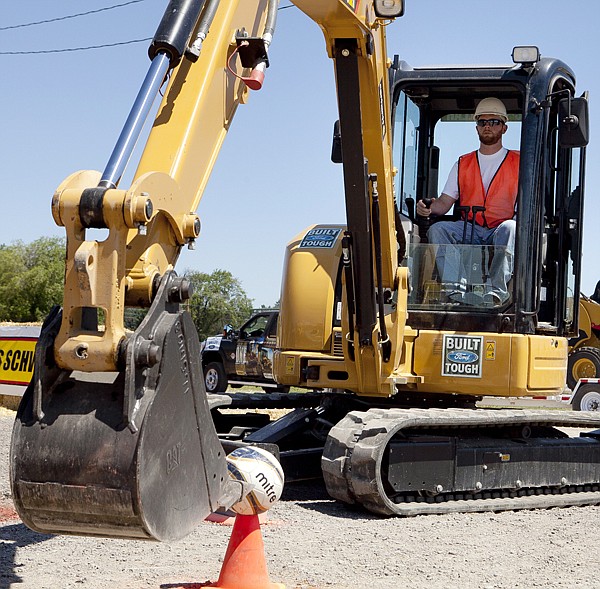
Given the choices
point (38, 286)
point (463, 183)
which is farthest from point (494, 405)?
point (38, 286)

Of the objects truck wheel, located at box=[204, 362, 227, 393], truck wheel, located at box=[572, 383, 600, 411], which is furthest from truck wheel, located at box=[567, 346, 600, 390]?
truck wheel, located at box=[204, 362, 227, 393]

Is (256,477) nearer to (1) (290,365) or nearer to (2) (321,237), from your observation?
(1) (290,365)

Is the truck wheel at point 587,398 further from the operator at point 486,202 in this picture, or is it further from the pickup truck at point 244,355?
the operator at point 486,202

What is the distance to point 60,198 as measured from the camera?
12.4 feet

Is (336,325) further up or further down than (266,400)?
further up

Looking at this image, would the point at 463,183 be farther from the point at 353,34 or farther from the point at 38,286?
the point at 38,286

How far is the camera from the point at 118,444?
3510 millimetres

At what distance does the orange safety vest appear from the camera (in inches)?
298

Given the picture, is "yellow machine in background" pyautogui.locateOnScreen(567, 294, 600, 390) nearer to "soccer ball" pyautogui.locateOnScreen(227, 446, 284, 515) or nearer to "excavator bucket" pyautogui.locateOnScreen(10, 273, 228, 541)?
"soccer ball" pyautogui.locateOnScreen(227, 446, 284, 515)

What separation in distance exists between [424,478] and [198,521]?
342cm

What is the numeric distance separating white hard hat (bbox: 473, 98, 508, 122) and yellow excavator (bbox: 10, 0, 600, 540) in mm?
163

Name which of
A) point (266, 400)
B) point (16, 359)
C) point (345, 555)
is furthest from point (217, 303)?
point (345, 555)

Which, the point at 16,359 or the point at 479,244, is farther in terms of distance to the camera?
the point at 16,359

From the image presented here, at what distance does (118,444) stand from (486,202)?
16.0ft
